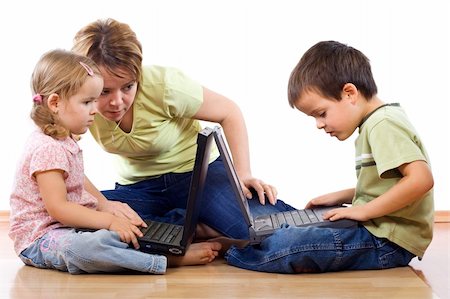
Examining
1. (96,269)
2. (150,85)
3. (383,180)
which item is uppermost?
(150,85)

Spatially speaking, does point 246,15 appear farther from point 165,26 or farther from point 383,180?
point 383,180

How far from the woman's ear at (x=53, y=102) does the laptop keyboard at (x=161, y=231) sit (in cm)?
33

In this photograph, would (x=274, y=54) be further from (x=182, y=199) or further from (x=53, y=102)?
(x=53, y=102)

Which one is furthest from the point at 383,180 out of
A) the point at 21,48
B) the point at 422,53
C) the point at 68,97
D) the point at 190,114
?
the point at 21,48

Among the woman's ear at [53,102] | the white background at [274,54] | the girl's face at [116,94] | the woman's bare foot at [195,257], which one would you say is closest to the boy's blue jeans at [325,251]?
the woman's bare foot at [195,257]

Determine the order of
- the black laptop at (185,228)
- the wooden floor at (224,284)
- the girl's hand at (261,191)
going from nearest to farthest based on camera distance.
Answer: the wooden floor at (224,284) → the black laptop at (185,228) → the girl's hand at (261,191)

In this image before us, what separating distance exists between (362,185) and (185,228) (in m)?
0.40

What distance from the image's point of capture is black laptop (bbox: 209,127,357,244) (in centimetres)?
192

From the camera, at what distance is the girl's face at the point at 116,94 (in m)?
2.02

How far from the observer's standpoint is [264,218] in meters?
2.10

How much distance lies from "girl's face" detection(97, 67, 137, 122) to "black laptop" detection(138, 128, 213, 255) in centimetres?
24

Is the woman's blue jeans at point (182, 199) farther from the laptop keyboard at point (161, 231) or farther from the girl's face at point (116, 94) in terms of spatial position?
the girl's face at point (116, 94)

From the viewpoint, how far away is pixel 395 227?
1.93 metres

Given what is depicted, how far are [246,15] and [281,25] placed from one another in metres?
0.11
